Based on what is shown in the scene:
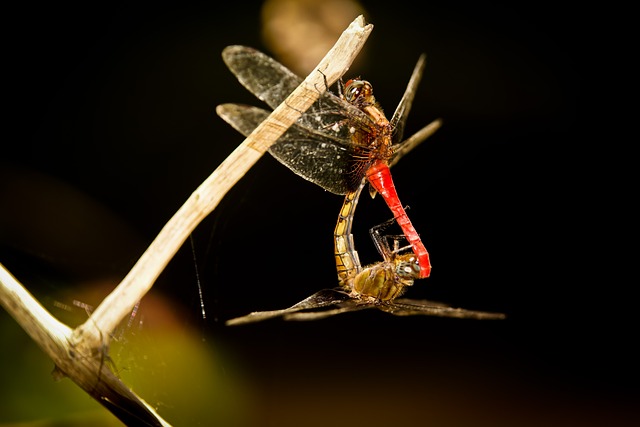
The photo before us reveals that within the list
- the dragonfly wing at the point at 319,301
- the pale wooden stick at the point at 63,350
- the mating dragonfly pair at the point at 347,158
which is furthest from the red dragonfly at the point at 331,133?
the pale wooden stick at the point at 63,350

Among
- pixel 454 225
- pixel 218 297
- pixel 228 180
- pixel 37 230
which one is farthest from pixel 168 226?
pixel 454 225

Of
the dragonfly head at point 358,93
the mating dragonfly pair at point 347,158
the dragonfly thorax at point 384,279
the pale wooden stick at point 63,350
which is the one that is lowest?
the pale wooden stick at point 63,350

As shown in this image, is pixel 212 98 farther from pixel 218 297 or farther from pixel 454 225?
pixel 454 225

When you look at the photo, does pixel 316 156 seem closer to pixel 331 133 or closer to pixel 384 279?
pixel 331 133

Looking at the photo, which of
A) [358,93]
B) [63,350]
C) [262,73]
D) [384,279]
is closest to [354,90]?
[358,93]

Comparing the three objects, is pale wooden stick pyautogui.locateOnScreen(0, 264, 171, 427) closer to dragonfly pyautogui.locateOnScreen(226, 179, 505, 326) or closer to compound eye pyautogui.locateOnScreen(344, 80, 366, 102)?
dragonfly pyautogui.locateOnScreen(226, 179, 505, 326)

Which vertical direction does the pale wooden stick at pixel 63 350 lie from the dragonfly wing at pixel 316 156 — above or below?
below

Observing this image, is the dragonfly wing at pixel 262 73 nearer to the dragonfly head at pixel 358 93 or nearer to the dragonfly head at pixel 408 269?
the dragonfly head at pixel 358 93

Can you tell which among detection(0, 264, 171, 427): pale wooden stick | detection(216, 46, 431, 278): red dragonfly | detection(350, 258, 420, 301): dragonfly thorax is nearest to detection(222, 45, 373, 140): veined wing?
detection(216, 46, 431, 278): red dragonfly
